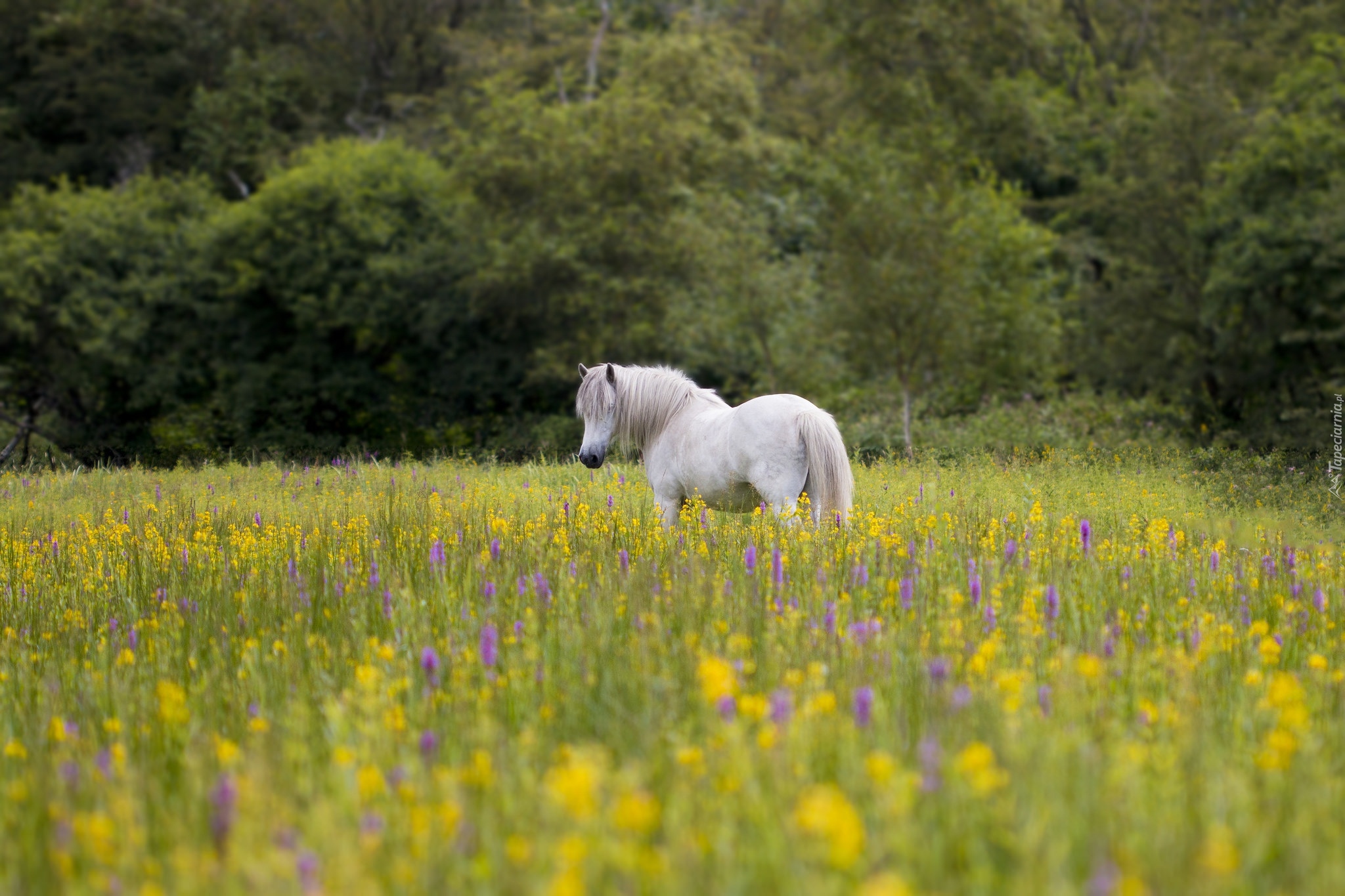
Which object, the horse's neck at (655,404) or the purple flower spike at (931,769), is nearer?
the purple flower spike at (931,769)

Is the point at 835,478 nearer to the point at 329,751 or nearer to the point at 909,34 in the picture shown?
the point at 329,751

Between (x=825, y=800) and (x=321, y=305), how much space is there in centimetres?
2743

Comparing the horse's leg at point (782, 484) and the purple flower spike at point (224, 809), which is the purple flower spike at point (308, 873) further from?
the horse's leg at point (782, 484)

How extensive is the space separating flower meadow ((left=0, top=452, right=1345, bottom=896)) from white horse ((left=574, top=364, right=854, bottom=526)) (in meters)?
0.51

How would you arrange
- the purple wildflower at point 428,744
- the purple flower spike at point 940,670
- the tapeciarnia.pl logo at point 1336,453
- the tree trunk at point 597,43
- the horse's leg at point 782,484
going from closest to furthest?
the purple wildflower at point 428,744, the purple flower spike at point 940,670, the horse's leg at point 782,484, the tapeciarnia.pl logo at point 1336,453, the tree trunk at point 597,43

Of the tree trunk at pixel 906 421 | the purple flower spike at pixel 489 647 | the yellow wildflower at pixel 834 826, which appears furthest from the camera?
the tree trunk at pixel 906 421

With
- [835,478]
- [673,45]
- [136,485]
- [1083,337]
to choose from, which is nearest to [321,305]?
[673,45]

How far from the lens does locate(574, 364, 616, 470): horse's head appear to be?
802cm

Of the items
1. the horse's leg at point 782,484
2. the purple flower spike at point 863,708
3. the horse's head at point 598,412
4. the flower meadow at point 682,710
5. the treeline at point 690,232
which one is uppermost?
the treeline at point 690,232

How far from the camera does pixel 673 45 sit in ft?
89.6

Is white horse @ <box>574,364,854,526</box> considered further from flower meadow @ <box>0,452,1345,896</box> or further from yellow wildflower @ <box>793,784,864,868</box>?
yellow wildflower @ <box>793,784,864,868</box>

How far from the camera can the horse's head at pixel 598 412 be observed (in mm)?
8016

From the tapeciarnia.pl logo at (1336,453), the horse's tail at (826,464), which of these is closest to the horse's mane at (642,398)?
the horse's tail at (826,464)

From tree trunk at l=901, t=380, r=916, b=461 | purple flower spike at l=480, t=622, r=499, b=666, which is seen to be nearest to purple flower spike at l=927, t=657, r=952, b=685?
purple flower spike at l=480, t=622, r=499, b=666
